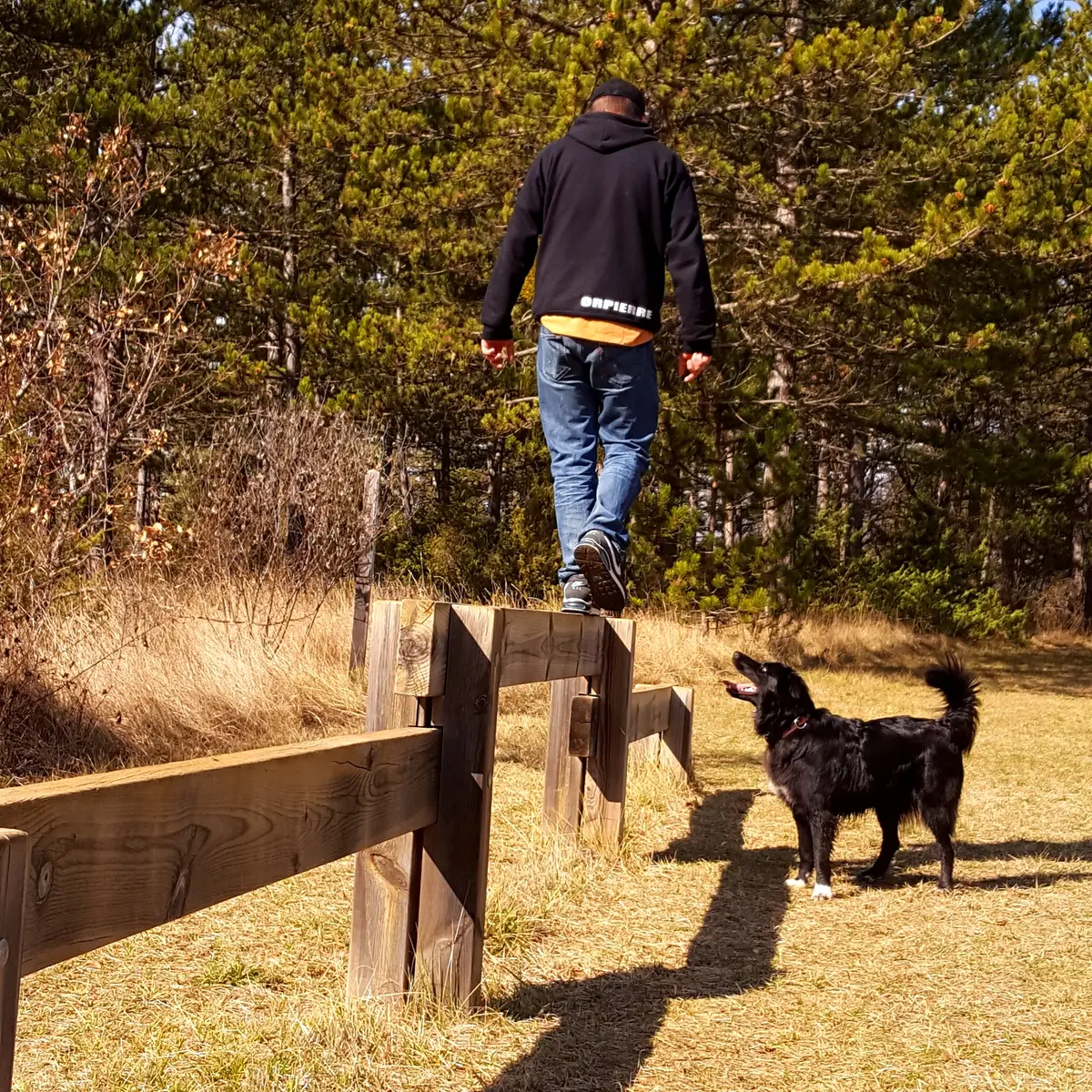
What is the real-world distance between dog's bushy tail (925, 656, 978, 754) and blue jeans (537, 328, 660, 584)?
5.56 feet

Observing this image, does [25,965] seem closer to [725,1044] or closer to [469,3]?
[725,1044]

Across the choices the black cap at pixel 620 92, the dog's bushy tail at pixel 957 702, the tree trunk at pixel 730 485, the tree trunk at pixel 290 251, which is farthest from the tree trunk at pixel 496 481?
the black cap at pixel 620 92

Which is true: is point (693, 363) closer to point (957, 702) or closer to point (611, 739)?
point (611, 739)

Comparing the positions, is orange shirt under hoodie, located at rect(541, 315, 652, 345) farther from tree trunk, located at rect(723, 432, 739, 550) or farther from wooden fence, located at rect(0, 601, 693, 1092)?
tree trunk, located at rect(723, 432, 739, 550)

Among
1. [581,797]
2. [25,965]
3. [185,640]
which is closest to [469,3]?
[185,640]

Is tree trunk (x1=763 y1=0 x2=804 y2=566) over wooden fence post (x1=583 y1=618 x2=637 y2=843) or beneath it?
over

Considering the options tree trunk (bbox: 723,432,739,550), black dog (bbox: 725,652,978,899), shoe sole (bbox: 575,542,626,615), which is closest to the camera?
shoe sole (bbox: 575,542,626,615)

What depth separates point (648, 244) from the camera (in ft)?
13.5

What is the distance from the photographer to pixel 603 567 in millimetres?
3945

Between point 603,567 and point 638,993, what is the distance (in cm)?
133

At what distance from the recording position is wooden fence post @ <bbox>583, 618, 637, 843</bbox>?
15.2ft

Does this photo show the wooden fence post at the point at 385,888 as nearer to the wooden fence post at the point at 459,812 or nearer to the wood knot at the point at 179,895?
the wooden fence post at the point at 459,812

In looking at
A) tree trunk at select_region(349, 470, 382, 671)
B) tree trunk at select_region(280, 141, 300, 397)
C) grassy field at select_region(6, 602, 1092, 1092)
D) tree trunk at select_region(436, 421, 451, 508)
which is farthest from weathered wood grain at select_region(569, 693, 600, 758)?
tree trunk at select_region(436, 421, 451, 508)

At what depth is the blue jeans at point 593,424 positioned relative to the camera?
4.11 metres
